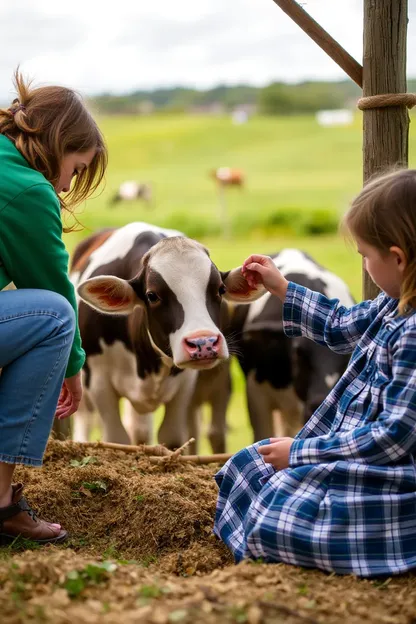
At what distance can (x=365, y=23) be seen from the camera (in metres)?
3.23

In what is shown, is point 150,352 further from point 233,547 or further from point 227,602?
point 227,602

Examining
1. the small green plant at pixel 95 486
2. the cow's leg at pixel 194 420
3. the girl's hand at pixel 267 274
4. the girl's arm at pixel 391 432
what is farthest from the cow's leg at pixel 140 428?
the girl's arm at pixel 391 432

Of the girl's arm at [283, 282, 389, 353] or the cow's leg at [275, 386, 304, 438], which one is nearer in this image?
the girl's arm at [283, 282, 389, 353]

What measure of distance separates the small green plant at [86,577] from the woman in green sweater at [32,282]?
57 cm

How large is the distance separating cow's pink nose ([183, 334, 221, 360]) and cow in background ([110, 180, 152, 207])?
21.3 metres

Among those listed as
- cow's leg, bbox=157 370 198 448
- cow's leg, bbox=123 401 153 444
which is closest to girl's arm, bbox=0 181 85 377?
cow's leg, bbox=157 370 198 448

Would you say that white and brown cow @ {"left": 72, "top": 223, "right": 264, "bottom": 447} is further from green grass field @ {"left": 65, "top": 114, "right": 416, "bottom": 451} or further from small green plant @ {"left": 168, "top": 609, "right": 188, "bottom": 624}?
green grass field @ {"left": 65, "top": 114, "right": 416, "bottom": 451}

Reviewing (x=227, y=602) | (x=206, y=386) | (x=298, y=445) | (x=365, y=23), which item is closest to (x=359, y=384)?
(x=298, y=445)

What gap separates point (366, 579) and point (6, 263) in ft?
4.73

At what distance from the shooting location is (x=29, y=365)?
2.53 m

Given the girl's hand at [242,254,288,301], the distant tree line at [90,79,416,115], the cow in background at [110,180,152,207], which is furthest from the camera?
the distant tree line at [90,79,416,115]

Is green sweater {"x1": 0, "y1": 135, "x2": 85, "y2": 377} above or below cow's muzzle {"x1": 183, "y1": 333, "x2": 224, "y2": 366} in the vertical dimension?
above

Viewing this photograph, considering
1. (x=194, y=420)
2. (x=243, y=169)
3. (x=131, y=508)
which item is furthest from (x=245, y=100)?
(x=131, y=508)

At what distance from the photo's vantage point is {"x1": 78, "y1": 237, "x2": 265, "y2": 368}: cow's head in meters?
3.34
